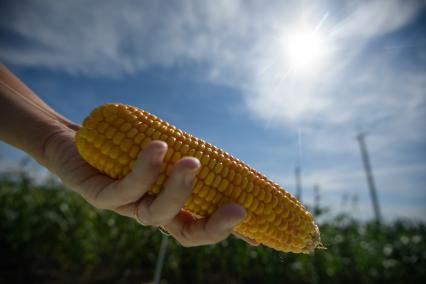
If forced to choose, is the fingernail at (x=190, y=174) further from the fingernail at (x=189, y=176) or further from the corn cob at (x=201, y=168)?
the corn cob at (x=201, y=168)

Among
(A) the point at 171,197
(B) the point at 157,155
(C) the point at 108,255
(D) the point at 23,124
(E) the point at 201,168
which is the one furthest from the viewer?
(C) the point at 108,255

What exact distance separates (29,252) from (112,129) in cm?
661

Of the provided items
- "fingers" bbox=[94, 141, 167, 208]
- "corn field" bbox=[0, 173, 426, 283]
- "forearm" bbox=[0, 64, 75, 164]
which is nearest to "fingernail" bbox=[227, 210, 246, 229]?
"fingers" bbox=[94, 141, 167, 208]

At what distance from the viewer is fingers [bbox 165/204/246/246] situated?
1.69m

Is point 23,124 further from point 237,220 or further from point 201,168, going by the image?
point 237,220

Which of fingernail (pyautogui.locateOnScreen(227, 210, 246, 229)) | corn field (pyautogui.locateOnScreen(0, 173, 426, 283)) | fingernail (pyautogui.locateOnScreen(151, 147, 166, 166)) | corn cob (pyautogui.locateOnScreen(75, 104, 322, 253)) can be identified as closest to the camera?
fingernail (pyautogui.locateOnScreen(151, 147, 166, 166))

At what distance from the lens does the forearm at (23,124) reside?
94.8 inches

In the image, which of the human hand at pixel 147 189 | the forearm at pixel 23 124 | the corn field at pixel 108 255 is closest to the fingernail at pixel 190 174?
the human hand at pixel 147 189

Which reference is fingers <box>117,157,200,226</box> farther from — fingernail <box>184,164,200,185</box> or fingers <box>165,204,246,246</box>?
fingers <box>165,204,246,246</box>

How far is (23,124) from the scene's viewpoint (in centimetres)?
242

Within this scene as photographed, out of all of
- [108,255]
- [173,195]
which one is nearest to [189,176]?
[173,195]

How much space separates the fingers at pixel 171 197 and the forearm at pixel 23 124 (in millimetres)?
1028

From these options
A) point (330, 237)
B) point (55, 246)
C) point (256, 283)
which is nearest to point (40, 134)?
point (55, 246)

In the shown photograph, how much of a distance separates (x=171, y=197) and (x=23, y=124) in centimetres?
145
